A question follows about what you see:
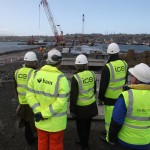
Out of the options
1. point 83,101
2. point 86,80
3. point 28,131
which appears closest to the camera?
point 86,80

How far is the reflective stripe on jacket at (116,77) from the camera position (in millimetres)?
5539

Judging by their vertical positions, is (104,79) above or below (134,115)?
above

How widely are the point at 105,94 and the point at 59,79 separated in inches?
68.1

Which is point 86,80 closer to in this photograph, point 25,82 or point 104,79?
point 104,79

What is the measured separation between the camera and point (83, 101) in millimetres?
5621

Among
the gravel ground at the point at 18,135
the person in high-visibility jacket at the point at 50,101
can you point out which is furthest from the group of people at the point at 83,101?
the gravel ground at the point at 18,135

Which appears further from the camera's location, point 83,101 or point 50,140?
point 83,101

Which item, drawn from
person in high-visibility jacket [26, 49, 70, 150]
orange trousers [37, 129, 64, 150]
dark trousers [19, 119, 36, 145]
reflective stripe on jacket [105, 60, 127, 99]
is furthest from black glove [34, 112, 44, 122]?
reflective stripe on jacket [105, 60, 127, 99]

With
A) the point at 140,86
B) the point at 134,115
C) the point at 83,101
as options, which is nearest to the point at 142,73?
the point at 140,86

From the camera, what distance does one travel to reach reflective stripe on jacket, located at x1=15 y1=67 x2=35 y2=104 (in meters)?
5.59

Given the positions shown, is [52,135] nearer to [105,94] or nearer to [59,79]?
[59,79]

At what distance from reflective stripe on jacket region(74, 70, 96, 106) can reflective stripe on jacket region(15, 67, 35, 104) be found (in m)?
0.93

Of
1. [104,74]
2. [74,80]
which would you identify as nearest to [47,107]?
[74,80]

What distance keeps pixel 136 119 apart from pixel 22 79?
275 centimetres
